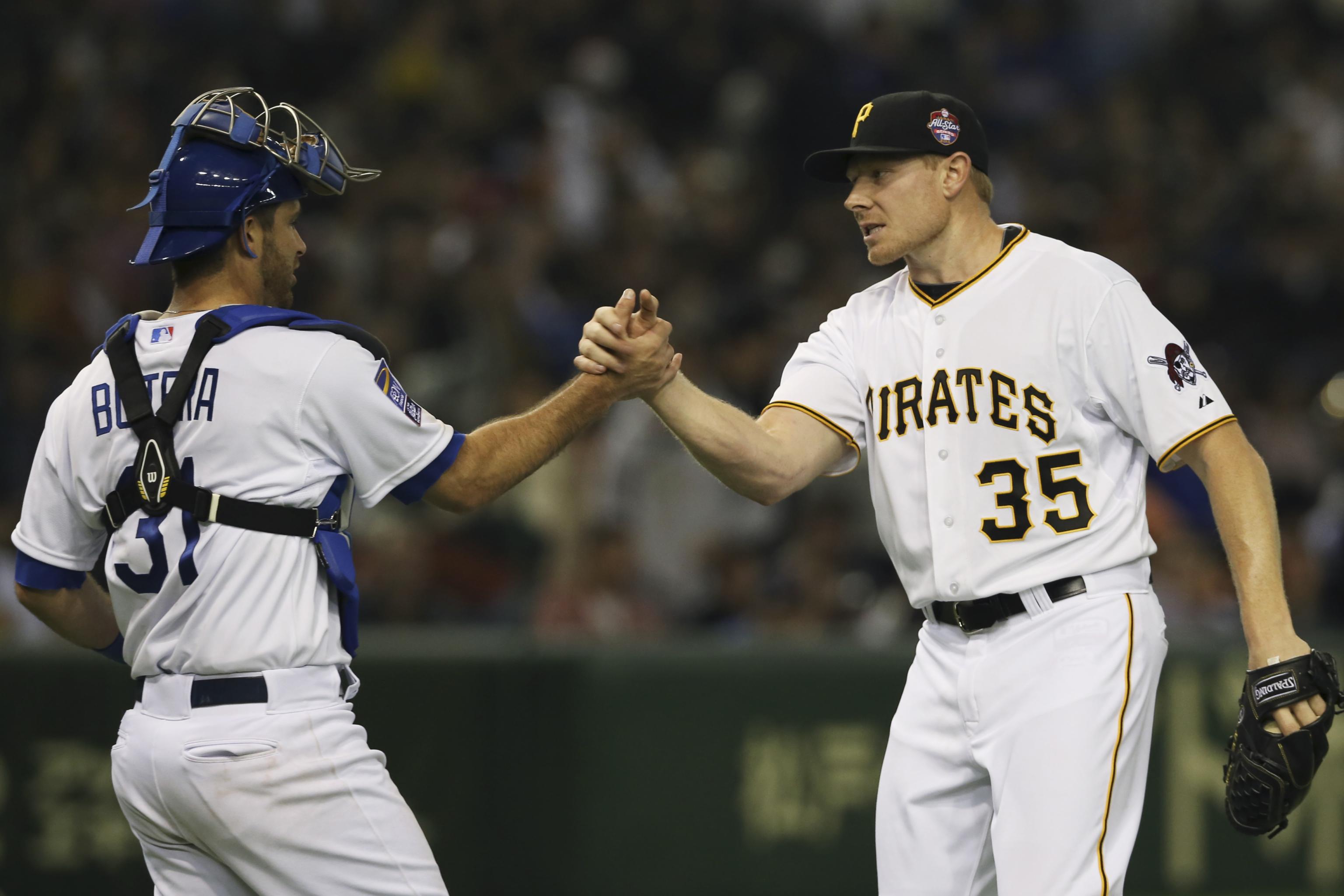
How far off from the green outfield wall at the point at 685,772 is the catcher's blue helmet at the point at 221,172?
3815 millimetres

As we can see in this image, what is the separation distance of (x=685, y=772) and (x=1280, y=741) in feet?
12.6

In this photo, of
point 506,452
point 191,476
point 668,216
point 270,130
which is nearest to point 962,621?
point 506,452

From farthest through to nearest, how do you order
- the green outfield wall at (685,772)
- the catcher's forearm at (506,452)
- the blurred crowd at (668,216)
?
1. the blurred crowd at (668,216)
2. the green outfield wall at (685,772)
3. the catcher's forearm at (506,452)

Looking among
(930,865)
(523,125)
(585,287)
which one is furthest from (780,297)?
(930,865)

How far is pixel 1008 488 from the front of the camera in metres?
3.91

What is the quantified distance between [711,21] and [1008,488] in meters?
8.19

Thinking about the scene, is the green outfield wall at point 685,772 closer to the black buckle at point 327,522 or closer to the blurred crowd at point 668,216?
the blurred crowd at point 668,216

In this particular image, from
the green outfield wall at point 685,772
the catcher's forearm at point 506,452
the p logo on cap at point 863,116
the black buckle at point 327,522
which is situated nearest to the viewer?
→ the black buckle at point 327,522

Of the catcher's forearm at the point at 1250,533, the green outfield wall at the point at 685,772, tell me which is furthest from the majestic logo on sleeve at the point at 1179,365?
the green outfield wall at the point at 685,772

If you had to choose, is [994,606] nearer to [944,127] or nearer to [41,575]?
[944,127]

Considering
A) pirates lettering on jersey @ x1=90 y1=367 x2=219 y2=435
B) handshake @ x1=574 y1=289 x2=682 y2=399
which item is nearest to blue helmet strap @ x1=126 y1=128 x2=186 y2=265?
pirates lettering on jersey @ x1=90 y1=367 x2=219 y2=435

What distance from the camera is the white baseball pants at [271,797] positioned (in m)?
3.22

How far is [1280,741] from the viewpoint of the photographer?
3607mm

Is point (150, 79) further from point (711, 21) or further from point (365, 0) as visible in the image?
point (711, 21)
